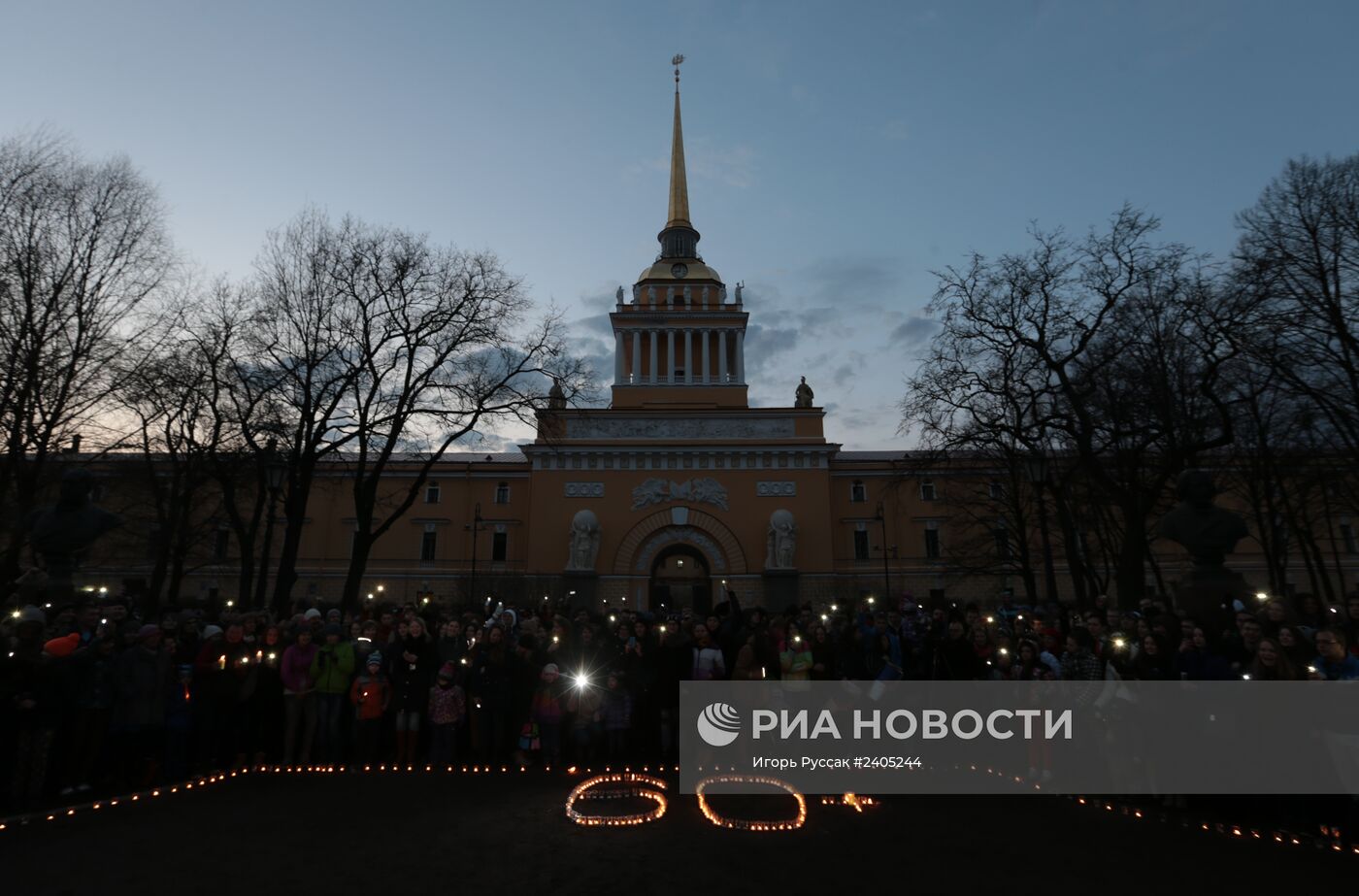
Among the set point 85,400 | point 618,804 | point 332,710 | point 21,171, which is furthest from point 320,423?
point 618,804

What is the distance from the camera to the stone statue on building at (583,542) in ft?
116

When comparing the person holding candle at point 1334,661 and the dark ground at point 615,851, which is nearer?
the dark ground at point 615,851

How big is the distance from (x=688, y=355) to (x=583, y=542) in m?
14.5

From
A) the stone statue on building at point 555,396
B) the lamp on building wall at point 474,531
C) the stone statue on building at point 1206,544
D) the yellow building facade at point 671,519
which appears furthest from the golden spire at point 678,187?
the stone statue on building at point 1206,544

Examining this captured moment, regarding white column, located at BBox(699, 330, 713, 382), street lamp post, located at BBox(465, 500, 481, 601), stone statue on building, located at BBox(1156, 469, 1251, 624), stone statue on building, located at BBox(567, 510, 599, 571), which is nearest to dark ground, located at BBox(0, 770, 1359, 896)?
stone statue on building, located at BBox(1156, 469, 1251, 624)

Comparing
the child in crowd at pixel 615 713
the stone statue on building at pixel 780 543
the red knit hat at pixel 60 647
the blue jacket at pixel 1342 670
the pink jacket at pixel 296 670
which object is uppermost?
the stone statue on building at pixel 780 543

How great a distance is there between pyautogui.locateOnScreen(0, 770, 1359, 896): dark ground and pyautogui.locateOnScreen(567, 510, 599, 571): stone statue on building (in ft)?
91.9

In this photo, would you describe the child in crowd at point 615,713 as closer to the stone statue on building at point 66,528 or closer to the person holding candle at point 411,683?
the person holding candle at point 411,683

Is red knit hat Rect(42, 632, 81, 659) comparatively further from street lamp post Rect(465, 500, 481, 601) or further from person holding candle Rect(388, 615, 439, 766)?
street lamp post Rect(465, 500, 481, 601)

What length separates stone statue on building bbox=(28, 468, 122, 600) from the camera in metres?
11.6

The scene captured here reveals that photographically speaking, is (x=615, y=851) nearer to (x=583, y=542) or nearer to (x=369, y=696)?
(x=369, y=696)

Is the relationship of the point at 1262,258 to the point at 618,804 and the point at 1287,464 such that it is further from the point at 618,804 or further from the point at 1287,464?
the point at 618,804

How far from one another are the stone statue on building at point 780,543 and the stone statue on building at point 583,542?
8.50 metres

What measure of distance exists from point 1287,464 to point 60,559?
96.5 ft
